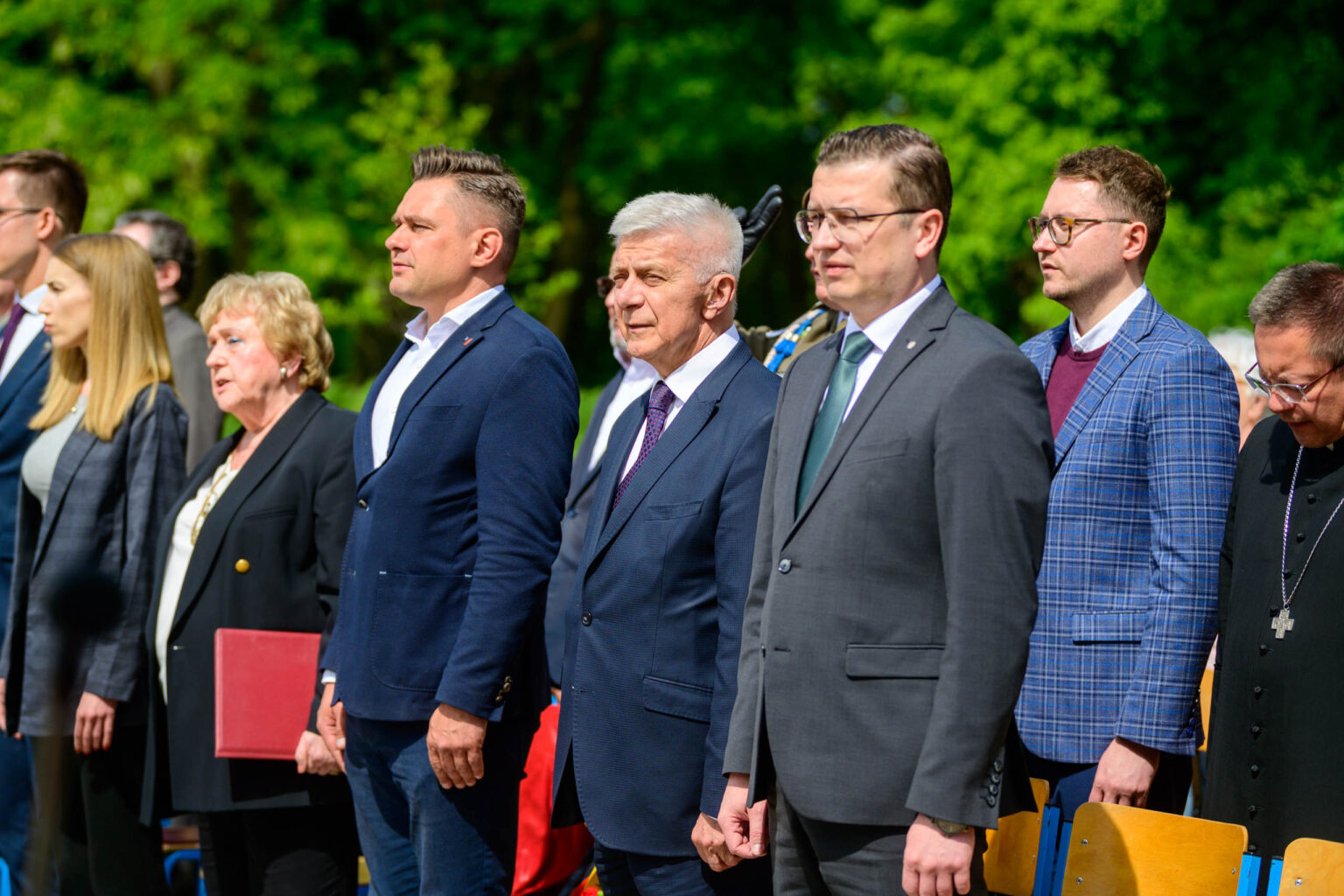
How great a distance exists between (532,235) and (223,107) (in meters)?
3.35

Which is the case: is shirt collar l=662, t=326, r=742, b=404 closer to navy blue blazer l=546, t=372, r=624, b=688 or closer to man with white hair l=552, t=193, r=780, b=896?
man with white hair l=552, t=193, r=780, b=896

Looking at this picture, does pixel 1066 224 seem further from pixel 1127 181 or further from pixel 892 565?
pixel 892 565

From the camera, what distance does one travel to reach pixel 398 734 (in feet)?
11.2

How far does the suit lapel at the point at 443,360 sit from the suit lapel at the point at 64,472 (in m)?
1.58

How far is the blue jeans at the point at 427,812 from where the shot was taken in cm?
335

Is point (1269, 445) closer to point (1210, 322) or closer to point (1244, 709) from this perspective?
point (1244, 709)

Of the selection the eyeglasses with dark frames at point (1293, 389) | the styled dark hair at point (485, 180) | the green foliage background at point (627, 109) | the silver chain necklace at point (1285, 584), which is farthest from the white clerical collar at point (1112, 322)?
the green foliage background at point (627, 109)

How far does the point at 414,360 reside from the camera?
12.1ft

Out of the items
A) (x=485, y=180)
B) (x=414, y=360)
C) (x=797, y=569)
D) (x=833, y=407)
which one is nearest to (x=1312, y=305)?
(x=833, y=407)

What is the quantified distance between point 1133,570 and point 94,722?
312cm

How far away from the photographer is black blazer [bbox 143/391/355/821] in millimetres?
4180

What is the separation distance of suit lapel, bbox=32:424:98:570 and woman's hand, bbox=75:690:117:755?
1.79ft

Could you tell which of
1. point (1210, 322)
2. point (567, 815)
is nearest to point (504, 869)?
point (567, 815)

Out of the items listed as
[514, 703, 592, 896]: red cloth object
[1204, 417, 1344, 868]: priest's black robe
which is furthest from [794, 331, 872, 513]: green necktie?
[514, 703, 592, 896]: red cloth object
